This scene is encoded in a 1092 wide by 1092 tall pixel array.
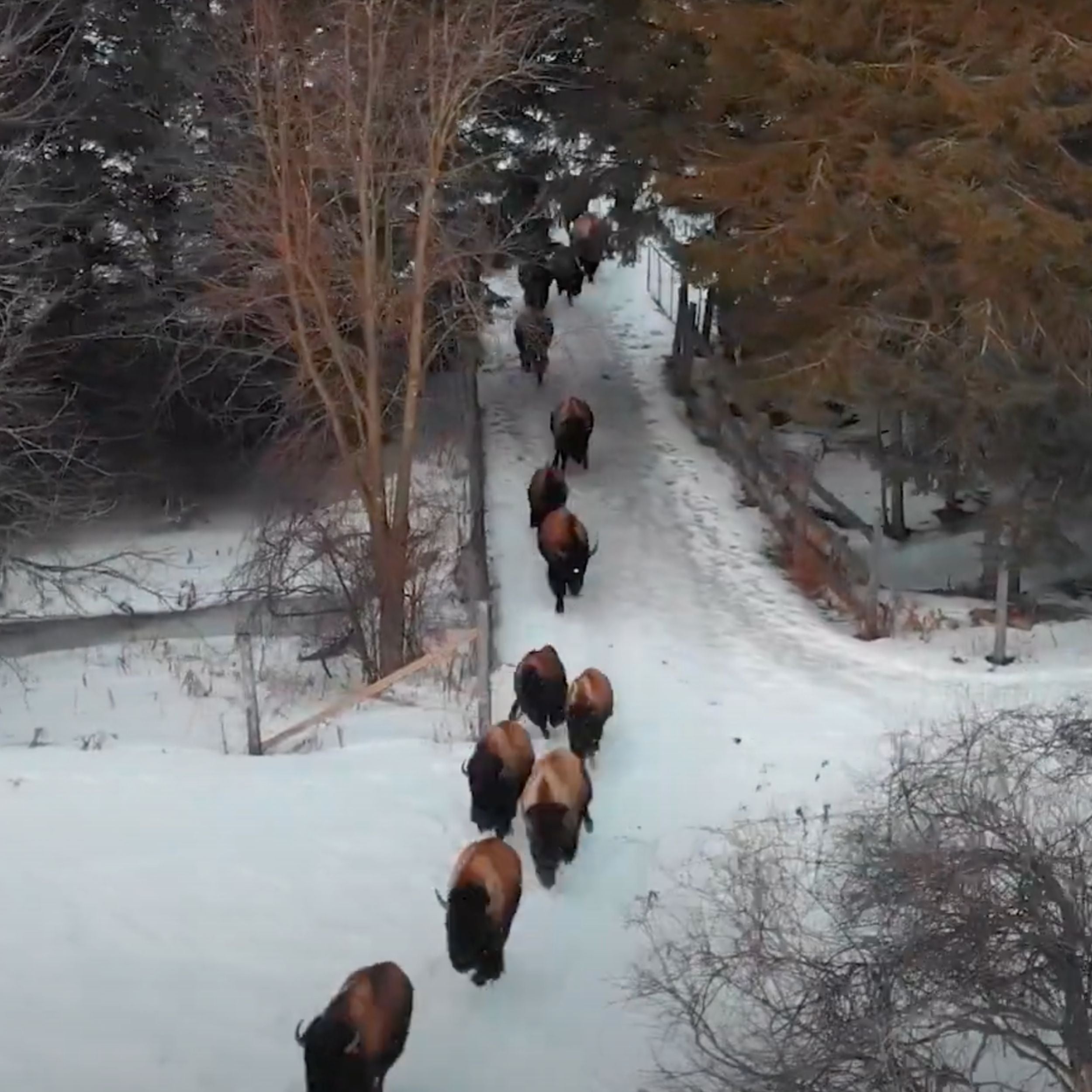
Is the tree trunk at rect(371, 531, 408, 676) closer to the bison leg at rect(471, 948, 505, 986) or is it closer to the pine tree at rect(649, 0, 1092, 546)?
the pine tree at rect(649, 0, 1092, 546)

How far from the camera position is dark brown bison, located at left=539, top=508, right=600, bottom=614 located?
14688 millimetres

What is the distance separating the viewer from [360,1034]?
7.48 m

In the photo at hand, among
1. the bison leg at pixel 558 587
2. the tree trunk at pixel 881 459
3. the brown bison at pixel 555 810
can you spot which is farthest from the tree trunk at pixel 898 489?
the brown bison at pixel 555 810

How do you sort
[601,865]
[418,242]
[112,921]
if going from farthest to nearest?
[418,242]
[601,865]
[112,921]

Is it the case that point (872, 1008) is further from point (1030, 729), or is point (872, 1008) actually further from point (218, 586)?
point (218, 586)

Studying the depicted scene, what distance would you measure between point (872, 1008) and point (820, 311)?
10086 mm

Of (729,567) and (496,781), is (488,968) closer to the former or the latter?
(496,781)

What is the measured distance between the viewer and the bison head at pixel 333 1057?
7.42 meters

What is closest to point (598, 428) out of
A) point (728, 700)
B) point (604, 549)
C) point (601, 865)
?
point (604, 549)

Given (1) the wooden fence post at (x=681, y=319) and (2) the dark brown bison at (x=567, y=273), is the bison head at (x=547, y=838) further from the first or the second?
(1) the wooden fence post at (x=681, y=319)

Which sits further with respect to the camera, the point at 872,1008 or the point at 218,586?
the point at 218,586

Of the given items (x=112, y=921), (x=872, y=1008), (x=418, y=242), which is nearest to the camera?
(x=872, y=1008)

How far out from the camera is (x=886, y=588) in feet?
49.8

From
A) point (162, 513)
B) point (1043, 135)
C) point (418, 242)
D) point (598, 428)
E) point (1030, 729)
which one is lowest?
point (162, 513)
